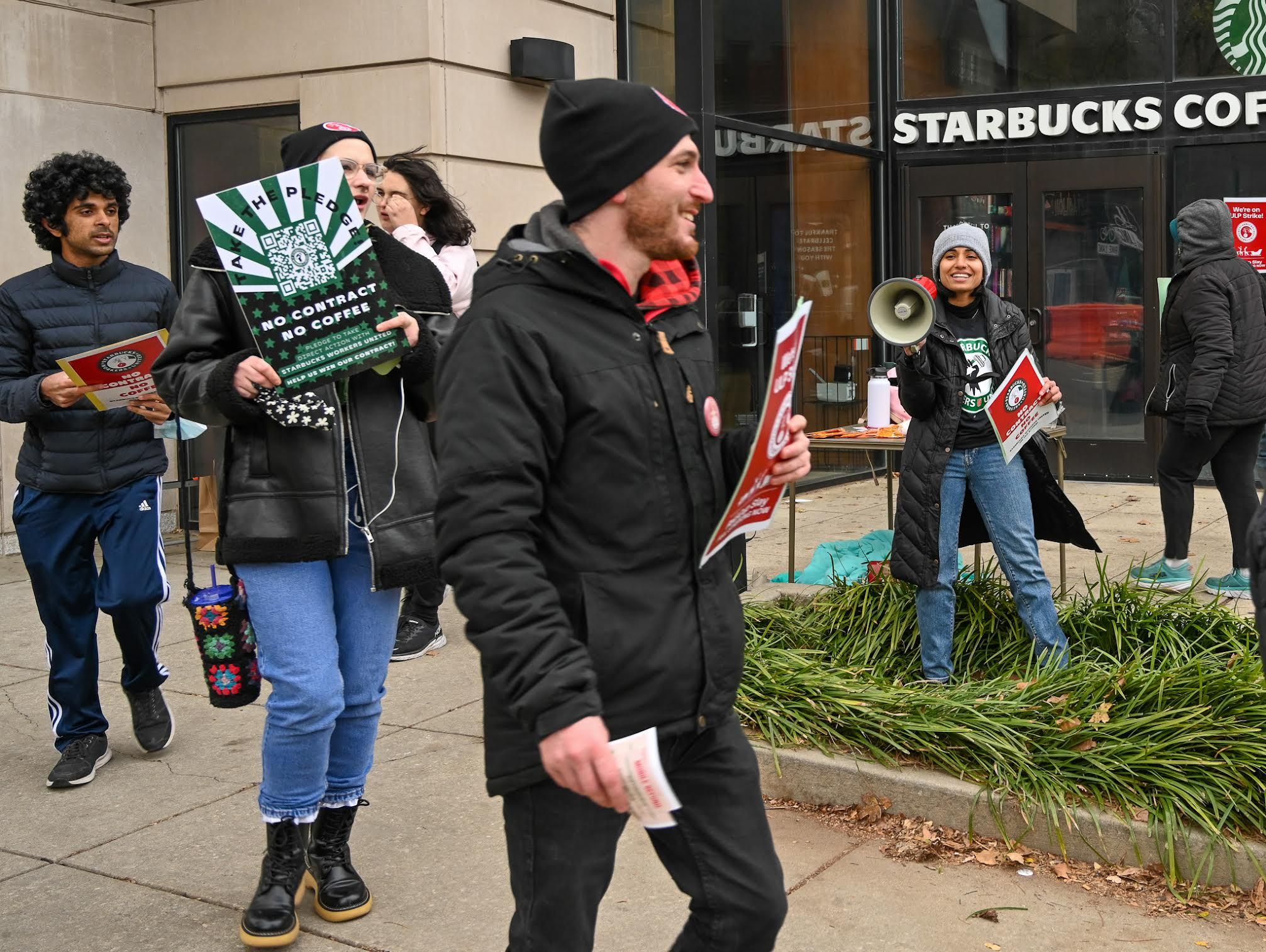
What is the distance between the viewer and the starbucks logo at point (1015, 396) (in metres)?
5.22

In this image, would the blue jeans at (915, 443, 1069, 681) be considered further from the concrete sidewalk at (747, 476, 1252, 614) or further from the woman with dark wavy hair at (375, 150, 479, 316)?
the woman with dark wavy hair at (375, 150, 479, 316)

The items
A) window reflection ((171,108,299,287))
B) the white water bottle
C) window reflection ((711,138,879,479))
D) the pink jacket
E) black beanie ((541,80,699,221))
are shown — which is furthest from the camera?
window reflection ((711,138,879,479))

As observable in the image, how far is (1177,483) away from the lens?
25.7ft

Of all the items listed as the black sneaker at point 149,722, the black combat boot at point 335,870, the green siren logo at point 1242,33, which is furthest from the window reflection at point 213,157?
the green siren logo at point 1242,33

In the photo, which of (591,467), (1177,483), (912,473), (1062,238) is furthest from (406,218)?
(1062,238)

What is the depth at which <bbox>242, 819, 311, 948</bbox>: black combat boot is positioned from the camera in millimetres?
3641

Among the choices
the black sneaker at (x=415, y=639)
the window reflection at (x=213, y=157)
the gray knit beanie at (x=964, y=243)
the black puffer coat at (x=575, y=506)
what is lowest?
the black sneaker at (x=415, y=639)

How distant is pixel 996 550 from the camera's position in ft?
18.2

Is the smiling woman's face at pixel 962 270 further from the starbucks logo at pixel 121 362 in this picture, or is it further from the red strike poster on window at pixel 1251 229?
the red strike poster on window at pixel 1251 229

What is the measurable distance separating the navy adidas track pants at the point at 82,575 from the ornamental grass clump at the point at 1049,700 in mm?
2137

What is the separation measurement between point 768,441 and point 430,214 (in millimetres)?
3838

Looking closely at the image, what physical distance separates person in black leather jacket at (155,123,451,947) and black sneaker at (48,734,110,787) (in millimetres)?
1558

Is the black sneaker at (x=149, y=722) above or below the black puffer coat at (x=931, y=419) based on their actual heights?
below

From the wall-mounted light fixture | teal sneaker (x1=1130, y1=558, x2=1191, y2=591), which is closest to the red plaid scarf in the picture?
teal sneaker (x1=1130, y1=558, x2=1191, y2=591)
